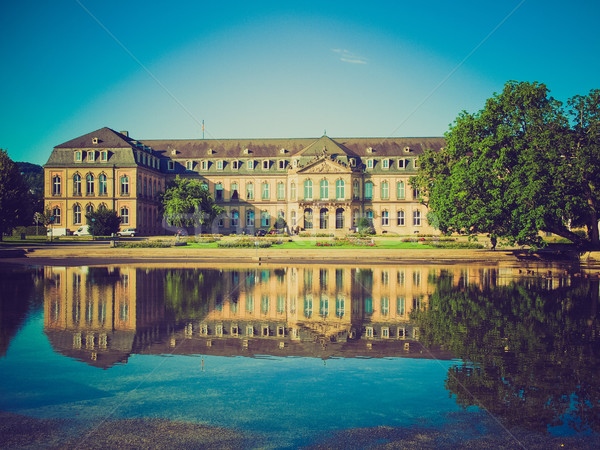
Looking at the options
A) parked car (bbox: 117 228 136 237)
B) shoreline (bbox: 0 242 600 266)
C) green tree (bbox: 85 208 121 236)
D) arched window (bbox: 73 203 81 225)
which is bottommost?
shoreline (bbox: 0 242 600 266)

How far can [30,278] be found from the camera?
25688 mm

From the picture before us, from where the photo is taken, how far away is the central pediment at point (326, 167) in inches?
2884

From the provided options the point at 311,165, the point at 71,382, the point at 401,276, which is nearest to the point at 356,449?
the point at 71,382

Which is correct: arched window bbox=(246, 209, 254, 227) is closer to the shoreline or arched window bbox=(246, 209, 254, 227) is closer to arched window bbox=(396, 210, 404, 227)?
arched window bbox=(396, 210, 404, 227)

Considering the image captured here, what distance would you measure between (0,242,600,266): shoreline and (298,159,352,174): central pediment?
110 feet

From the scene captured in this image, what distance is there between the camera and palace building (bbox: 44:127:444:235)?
2719 inches

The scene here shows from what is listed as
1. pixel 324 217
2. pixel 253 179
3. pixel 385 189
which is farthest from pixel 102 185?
pixel 385 189

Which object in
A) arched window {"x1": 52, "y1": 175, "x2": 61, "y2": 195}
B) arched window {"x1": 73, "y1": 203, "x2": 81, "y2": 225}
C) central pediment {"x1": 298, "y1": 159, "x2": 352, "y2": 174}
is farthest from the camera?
central pediment {"x1": 298, "y1": 159, "x2": 352, "y2": 174}

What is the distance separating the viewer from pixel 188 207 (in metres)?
54.6

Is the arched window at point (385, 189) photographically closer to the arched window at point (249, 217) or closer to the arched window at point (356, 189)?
the arched window at point (356, 189)

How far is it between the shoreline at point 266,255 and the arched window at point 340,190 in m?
33.1

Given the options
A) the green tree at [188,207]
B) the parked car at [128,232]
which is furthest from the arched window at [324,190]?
the parked car at [128,232]

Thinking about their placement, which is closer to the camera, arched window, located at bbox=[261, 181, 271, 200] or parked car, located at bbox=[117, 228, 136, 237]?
parked car, located at bbox=[117, 228, 136, 237]

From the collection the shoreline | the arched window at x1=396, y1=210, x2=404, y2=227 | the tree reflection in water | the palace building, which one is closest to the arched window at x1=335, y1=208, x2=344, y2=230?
the palace building
